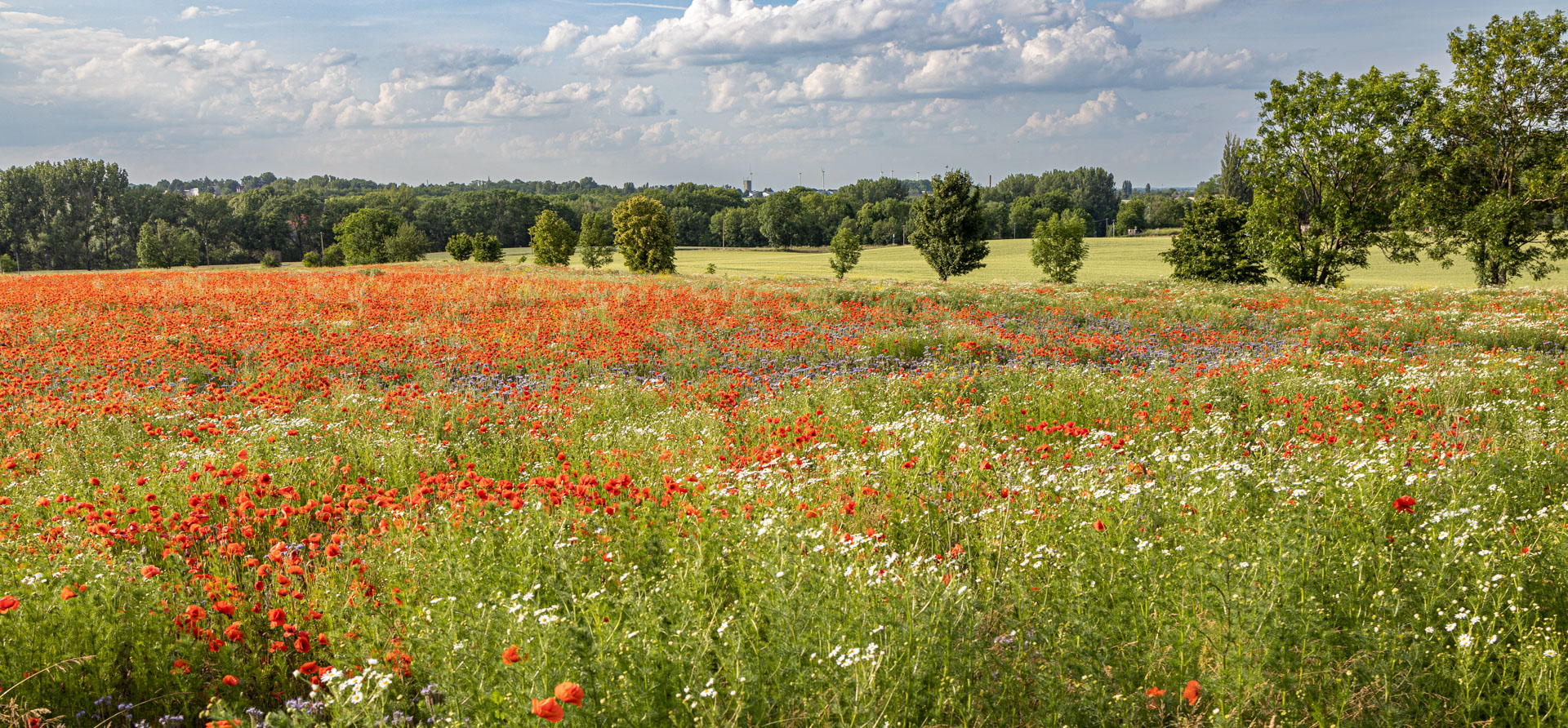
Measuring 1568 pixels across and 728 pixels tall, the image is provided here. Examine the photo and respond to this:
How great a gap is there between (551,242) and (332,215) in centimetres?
6588

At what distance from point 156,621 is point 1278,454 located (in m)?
6.94

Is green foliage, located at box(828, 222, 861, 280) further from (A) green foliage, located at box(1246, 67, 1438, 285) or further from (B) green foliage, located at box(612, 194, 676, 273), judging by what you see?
(A) green foliage, located at box(1246, 67, 1438, 285)

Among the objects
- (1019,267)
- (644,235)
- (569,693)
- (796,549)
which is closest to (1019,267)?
(1019,267)

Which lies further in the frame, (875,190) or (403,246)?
(875,190)

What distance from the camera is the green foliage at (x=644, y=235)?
5428 cm

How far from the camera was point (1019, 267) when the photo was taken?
66812 millimetres

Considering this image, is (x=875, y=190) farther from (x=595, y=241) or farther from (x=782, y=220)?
(x=595, y=241)

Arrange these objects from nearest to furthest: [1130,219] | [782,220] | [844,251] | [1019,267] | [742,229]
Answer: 1. [844,251]
2. [1019,267]
3. [782,220]
4. [1130,219]
5. [742,229]

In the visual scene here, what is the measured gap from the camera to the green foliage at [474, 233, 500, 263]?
62.4 m

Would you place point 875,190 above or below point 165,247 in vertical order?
above

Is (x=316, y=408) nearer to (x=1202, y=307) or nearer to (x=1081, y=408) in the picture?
(x=1081, y=408)

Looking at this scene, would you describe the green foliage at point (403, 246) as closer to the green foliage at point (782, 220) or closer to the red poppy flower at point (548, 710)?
the green foliage at point (782, 220)

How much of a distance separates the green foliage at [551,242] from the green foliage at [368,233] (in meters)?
22.8

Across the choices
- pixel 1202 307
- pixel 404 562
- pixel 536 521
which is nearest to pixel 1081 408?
pixel 536 521
